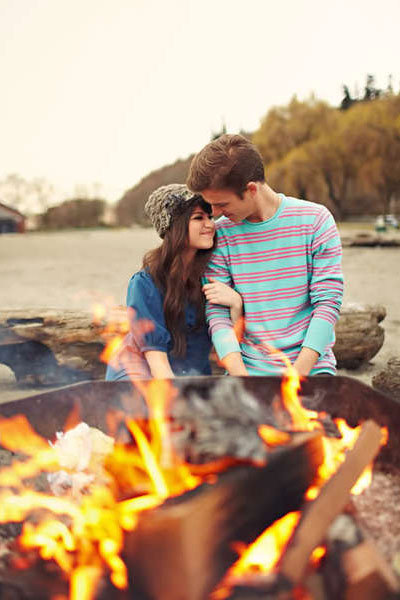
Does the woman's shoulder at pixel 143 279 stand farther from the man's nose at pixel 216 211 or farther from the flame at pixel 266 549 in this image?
the flame at pixel 266 549

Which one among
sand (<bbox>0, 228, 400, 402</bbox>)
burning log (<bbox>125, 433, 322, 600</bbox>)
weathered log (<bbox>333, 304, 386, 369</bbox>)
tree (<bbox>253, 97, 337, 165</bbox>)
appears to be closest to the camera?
burning log (<bbox>125, 433, 322, 600</bbox>)

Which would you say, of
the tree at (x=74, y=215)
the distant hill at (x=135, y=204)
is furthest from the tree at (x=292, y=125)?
the tree at (x=74, y=215)

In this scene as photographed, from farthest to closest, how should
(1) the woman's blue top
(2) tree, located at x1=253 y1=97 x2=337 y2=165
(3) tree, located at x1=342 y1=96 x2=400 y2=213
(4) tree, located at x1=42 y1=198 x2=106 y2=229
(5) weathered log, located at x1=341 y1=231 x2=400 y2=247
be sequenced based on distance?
(4) tree, located at x1=42 y1=198 x2=106 y2=229 → (2) tree, located at x1=253 y1=97 x2=337 y2=165 → (3) tree, located at x1=342 y1=96 x2=400 y2=213 → (5) weathered log, located at x1=341 y1=231 x2=400 y2=247 → (1) the woman's blue top

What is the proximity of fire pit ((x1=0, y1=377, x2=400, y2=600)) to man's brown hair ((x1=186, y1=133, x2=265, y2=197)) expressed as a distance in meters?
0.88

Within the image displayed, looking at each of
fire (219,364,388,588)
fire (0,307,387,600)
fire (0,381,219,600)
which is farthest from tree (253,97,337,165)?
fire (0,381,219,600)

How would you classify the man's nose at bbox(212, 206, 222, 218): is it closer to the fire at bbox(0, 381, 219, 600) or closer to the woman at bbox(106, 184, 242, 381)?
the woman at bbox(106, 184, 242, 381)

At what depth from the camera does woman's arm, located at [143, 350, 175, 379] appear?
2.54 metres

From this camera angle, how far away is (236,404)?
4.76ft

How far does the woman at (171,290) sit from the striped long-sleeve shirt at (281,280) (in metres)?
0.11

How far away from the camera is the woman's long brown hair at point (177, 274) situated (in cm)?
260

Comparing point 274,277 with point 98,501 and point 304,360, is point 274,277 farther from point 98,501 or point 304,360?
point 98,501

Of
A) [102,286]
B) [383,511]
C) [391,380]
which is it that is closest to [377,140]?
[102,286]

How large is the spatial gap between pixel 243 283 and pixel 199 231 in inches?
12.7

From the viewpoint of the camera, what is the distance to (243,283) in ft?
8.77
